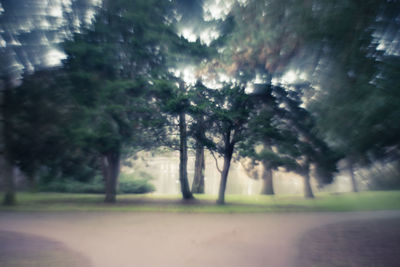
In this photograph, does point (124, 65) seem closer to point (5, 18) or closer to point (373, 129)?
point (5, 18)

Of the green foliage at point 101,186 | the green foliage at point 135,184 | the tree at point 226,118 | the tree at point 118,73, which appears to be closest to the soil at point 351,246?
the tree at point 226,118

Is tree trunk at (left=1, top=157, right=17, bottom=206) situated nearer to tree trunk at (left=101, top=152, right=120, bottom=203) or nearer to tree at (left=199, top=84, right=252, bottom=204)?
tree trunk at (left=101, top=152, right=120, bottom=203)

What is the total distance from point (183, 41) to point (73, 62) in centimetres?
610

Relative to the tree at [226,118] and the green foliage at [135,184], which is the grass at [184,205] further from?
the green foliage at [135,184]

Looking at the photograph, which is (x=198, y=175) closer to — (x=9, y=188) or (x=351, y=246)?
(x=9, y=188)

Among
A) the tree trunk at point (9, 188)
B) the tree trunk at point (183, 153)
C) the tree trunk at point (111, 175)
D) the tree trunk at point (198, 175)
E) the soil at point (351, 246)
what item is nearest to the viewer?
the soil at point (351, 246)

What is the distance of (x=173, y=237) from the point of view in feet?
22.4

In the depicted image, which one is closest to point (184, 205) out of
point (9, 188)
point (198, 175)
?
point (198, 175)

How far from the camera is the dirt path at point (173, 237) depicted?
5.07 m

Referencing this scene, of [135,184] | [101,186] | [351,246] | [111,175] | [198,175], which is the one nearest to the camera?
[351,246]

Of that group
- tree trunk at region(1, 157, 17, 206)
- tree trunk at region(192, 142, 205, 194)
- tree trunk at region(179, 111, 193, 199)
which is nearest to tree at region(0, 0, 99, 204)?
tree trunk at region(1, 157, 17, 206)

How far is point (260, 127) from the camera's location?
13766mm

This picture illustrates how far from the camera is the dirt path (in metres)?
5.07

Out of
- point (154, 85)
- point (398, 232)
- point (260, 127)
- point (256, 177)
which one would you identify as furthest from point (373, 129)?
point (256, 177)
